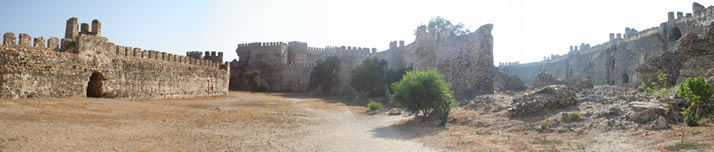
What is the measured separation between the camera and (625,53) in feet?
113

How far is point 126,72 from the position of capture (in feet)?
60.7

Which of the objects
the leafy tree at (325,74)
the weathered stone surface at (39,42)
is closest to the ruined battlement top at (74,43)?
the weathered stone surface at (39,42)

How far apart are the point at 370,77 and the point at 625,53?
24.0 m

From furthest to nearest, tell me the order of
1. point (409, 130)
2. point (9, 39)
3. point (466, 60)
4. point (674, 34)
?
point (674, 34) < point (466, 60) < point (9, 39) < point (409, 130)

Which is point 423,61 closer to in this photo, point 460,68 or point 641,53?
point 460,68

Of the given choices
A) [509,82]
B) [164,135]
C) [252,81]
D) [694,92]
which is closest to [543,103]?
[694,92]

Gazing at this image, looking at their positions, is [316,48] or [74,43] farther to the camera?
[316,48]

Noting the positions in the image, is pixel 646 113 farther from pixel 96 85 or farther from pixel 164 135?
pixel 96 85

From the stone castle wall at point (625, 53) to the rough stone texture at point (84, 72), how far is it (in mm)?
22838

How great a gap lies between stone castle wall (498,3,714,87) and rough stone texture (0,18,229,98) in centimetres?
2284

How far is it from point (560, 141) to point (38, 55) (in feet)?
56.6

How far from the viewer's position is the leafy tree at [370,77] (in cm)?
3778

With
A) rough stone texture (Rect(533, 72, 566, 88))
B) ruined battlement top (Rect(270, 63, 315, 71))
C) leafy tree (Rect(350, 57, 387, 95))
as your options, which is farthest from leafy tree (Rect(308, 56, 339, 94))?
rough stone texture (Rect(533, 72, 566, 88))

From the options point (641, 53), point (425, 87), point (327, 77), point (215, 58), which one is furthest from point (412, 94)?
point (215, 58)
